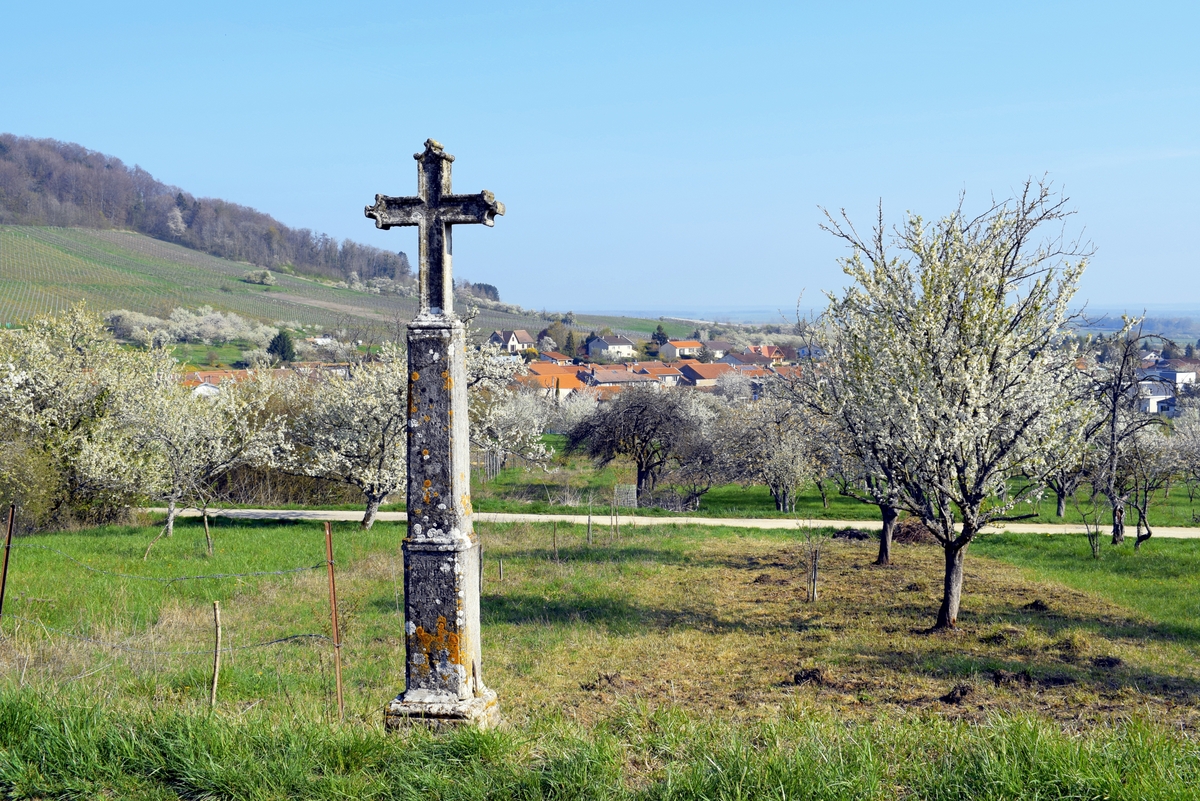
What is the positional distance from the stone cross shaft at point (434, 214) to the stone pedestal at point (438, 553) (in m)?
0.24

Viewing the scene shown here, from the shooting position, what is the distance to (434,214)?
6.30 meters

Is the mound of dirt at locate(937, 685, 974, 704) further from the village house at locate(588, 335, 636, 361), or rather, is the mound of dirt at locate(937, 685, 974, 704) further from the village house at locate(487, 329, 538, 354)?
the village house at locate(588, 335, 636, 361)

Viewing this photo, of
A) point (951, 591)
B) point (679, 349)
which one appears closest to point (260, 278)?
point (679, 349)

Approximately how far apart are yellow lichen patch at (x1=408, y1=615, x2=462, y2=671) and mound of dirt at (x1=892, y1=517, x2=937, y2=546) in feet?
62.3

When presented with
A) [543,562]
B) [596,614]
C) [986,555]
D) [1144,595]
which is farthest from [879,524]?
[596,614]

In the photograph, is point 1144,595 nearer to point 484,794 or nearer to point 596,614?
point 596,614

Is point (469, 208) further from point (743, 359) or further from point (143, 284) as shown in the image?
point (743, 359)

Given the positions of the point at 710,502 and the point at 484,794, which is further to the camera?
the point at 710,502

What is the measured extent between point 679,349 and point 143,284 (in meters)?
78.1

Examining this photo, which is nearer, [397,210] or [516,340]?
[397,210]

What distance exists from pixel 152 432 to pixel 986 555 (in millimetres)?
22694

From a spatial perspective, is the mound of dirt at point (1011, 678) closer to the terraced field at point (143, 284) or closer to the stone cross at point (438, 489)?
the stone cross at point (438, 489)

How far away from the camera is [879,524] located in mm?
26500

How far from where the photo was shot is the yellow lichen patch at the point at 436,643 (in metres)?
5.99
